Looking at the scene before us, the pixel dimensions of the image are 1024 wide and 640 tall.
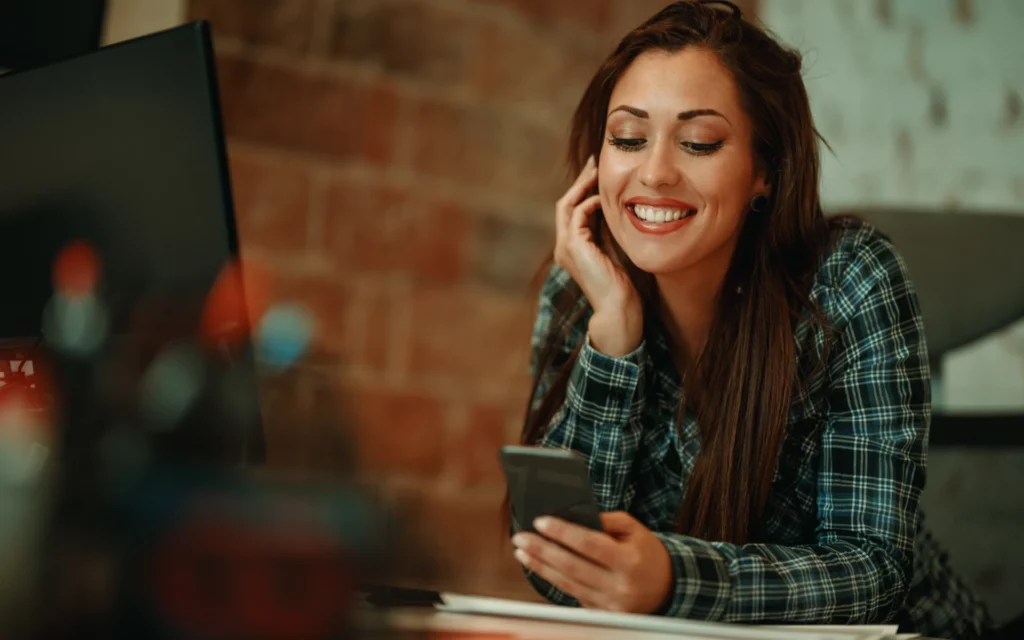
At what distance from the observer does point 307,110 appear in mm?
1975

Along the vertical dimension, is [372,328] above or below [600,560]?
above

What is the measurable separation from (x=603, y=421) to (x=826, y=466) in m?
0.28

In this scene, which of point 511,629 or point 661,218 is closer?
point 511,629

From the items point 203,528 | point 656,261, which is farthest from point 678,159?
point 203,528

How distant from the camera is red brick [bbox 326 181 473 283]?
2.02 meters

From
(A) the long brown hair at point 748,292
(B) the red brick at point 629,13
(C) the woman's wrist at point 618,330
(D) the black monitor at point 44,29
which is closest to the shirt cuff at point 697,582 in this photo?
(A) the long brown hair at point 748,292

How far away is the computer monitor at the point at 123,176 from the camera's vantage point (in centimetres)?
75

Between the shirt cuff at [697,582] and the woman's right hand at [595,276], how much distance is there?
0.39m

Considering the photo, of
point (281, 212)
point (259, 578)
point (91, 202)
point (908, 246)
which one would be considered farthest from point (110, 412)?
point (281, 212)

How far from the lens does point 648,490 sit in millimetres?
1316

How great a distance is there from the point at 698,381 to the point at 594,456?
166 mm

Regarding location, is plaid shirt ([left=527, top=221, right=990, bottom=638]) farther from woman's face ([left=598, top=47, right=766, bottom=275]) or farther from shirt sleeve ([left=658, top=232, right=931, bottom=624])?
woman's face ([left=598, top=47, right=766, bottom=275])

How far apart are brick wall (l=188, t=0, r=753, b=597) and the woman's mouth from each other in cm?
86

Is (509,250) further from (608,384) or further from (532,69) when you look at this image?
(608,384)
